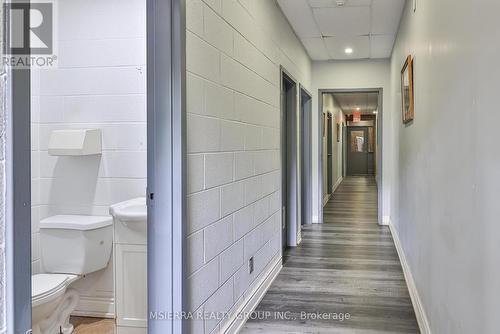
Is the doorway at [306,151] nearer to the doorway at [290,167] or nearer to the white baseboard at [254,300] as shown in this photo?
the doorway at [290,167]

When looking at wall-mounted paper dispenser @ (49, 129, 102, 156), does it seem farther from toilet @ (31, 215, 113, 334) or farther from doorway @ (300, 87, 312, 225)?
doorway @ (300, 87, 312, 225)

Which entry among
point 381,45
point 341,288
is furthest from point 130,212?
point 381,45

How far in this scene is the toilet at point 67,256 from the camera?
8.30 feet

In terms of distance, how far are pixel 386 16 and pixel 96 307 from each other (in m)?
3.88

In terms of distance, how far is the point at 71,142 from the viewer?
2.87m

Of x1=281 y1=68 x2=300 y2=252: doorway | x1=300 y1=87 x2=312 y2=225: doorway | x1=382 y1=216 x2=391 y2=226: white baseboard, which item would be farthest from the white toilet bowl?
x1=382 y1=216 x2=391 y2=226: white baseboard

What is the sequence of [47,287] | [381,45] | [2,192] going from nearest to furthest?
[2,192]
[47,287]
[381,45]

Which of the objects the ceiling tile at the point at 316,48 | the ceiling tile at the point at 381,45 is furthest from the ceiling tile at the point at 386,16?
the ceiling tile at the point at 316,48

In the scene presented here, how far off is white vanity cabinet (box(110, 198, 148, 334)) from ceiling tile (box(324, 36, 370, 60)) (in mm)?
3921

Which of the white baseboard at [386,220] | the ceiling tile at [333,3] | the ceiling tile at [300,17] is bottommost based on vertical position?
the white baseboard at [386,220]

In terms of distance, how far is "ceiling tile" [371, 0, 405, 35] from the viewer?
13.6 feet

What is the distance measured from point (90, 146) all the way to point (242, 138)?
1016 millimetres

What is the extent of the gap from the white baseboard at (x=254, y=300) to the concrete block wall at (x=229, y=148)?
0.21ft

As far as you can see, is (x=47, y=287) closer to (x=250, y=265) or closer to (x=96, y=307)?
(x=96, y=307)
